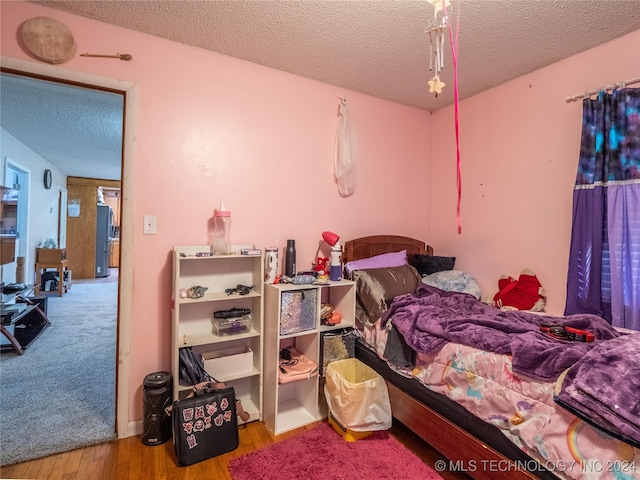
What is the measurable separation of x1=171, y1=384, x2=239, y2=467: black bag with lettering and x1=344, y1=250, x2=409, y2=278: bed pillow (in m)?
1.14

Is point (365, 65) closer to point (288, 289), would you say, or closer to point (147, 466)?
point (288, 289)

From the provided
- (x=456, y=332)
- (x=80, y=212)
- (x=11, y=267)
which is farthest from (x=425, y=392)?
(x=80, y=212)

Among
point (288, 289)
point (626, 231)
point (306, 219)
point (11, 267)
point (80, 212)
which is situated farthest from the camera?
point (80, 212)

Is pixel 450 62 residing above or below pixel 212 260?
above

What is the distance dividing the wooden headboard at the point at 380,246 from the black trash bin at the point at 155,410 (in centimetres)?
146

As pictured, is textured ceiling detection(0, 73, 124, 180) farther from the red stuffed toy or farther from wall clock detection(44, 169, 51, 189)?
the red stuffed toy

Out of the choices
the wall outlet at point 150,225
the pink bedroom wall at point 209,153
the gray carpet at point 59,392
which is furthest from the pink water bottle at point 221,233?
the gray carpet at point 59,392

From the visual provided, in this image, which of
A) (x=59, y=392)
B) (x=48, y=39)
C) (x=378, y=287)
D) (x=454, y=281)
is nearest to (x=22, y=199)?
(x=59, y=392)

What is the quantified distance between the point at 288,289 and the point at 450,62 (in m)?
1.82

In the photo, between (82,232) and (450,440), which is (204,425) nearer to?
(450,440)

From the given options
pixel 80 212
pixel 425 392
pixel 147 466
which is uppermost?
pixel 80 212

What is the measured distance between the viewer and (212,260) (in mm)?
2150

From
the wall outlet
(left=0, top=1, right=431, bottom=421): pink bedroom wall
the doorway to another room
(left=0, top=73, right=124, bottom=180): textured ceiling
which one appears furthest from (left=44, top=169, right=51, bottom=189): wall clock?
the wall outlet

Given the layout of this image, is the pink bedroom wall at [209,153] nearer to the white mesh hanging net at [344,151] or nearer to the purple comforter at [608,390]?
the white mesh hanging net at [344,151]
